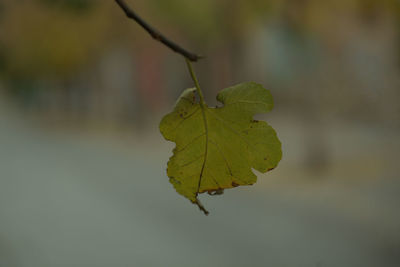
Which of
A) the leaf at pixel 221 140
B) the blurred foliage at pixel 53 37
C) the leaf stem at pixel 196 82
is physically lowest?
the leaf at pixel 221 140

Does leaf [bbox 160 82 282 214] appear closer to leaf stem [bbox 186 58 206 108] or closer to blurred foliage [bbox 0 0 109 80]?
Result: leaf stem [bbox 186 58 206 108]

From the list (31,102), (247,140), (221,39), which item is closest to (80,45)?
(221,39)

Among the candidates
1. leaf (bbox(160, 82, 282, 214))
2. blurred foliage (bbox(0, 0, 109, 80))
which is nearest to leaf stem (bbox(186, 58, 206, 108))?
leaf (bbox(160, 82, 282, 214))

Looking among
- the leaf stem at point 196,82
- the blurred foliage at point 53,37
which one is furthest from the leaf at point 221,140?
the blurred foliage at point 53,37

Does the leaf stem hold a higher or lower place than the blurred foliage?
lower

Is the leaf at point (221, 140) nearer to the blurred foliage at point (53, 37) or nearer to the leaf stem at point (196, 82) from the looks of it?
the leaf stem at point (196, 82)

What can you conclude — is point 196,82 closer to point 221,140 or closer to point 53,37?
point 221,140

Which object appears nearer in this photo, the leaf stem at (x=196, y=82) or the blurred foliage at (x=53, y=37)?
the leaf stem at (x=196, y=82)

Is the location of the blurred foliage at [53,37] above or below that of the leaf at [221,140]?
above

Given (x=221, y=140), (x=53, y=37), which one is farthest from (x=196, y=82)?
(x=53, y=37)
